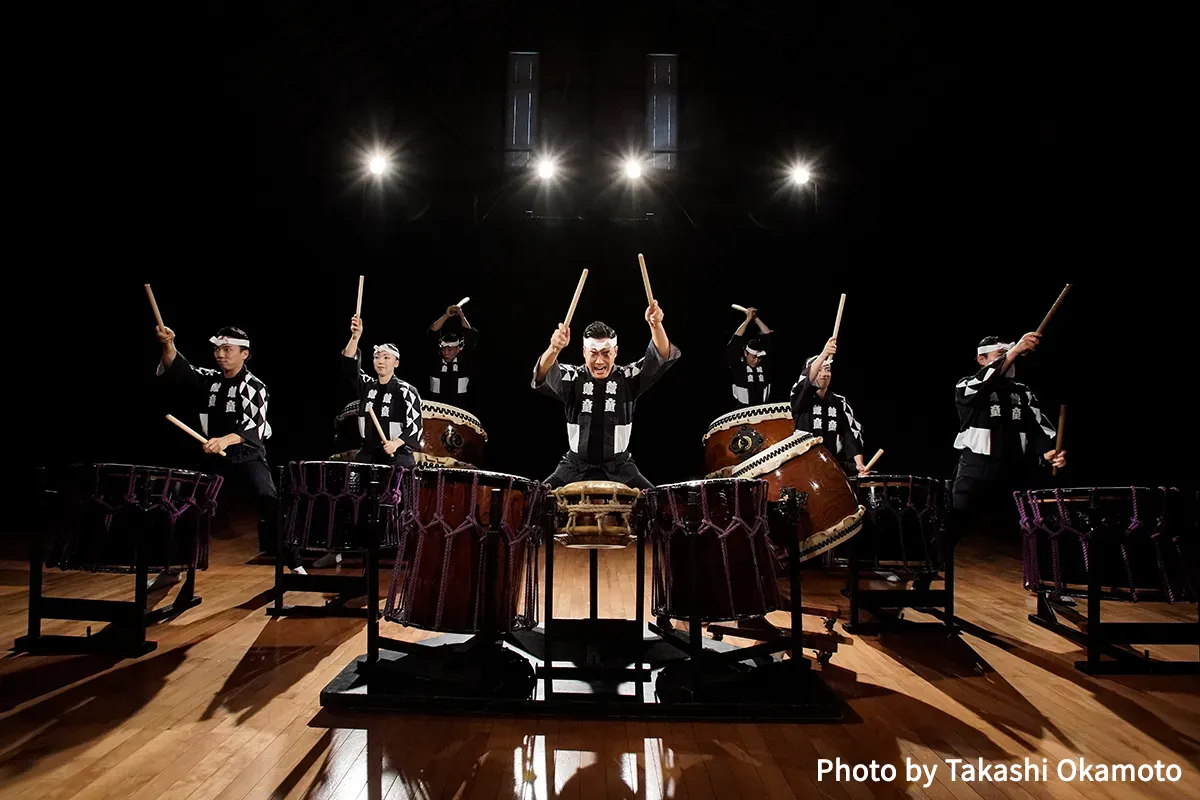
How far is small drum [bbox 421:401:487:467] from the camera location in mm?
5098

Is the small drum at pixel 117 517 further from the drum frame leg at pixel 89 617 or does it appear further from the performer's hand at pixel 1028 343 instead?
the performer's hand at pixel 1028 343

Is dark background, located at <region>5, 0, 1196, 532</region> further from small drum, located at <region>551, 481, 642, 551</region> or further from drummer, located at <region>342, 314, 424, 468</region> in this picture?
small drum, located at <region>551, 481, 642, 551</region>

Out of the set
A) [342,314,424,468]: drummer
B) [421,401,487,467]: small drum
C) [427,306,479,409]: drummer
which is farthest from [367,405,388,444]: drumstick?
[427,306,479,409]: drummer

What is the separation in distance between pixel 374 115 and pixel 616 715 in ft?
19.2

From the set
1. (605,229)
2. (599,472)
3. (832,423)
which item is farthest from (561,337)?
(605,229)

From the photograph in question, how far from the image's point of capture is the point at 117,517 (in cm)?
275

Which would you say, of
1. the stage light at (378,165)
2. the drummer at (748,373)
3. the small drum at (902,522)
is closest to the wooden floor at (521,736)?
the small drum at (902,522)

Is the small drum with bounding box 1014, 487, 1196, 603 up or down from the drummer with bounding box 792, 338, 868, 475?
down

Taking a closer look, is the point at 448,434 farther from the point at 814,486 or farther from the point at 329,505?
the point at 814,486

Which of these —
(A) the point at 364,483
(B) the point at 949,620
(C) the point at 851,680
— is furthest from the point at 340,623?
(B) the point at 949,620

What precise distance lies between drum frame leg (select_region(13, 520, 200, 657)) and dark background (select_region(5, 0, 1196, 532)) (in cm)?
417

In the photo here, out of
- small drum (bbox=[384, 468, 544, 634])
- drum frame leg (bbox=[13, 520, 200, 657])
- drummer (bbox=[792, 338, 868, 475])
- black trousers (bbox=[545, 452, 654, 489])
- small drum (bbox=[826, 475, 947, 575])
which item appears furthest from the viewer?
drummer (bbox=[792, 338, 868, 475])

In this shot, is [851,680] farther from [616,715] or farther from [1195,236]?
[1195,236]

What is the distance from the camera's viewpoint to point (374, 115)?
6.17 meters
